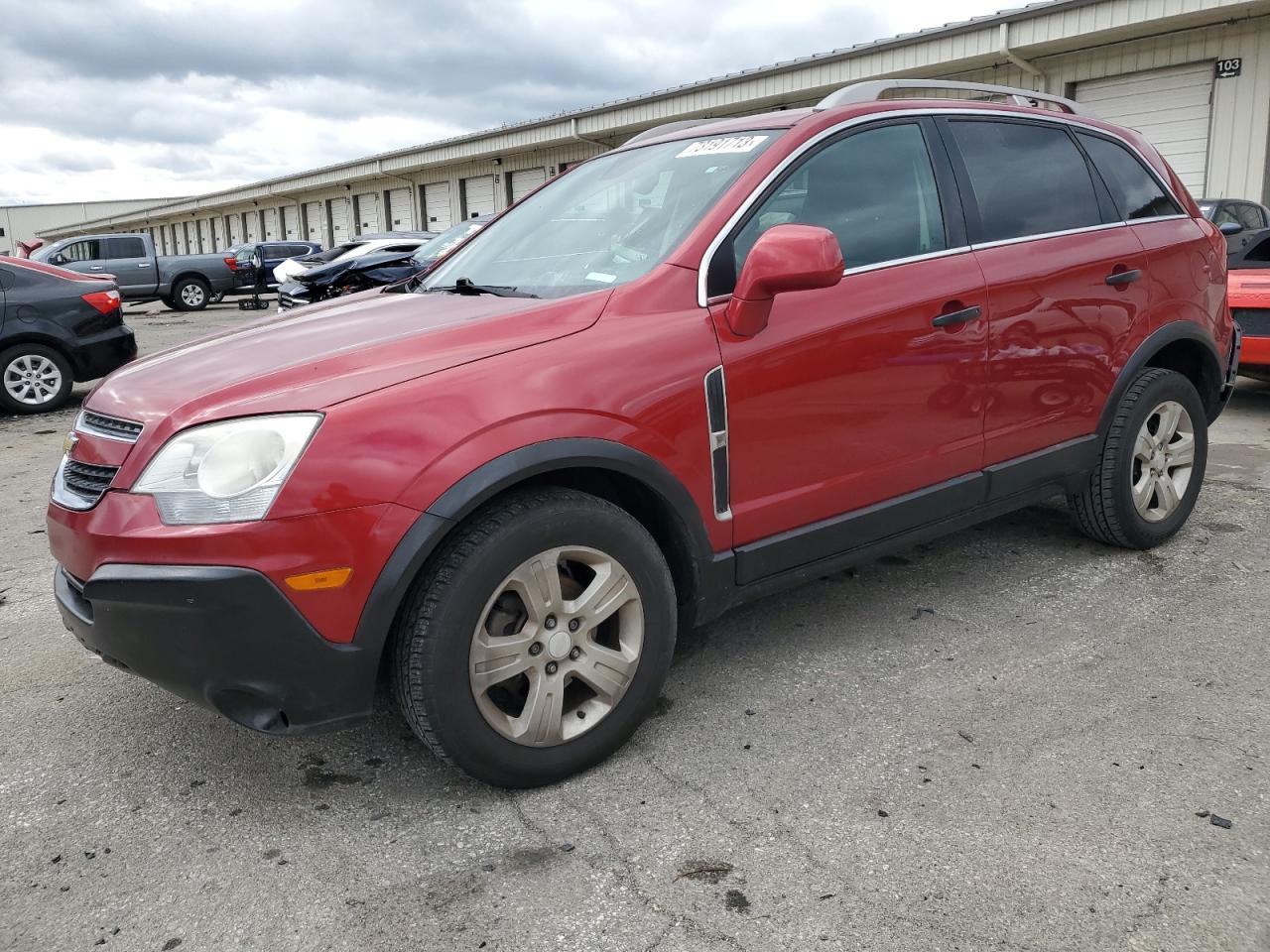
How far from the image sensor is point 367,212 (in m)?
34.2

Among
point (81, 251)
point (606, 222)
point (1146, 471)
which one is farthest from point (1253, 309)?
point (81, 251)

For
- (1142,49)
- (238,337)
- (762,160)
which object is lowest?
(238,337)

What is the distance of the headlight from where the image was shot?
7.07 feet

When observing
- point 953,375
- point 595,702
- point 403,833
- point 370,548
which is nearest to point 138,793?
point 403,833

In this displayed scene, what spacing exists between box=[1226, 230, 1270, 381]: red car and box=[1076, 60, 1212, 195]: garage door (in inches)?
Answer: 264

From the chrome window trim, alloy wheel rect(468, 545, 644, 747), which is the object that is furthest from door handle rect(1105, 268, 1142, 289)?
alloy wheel rect(468, 545, 644, 747)

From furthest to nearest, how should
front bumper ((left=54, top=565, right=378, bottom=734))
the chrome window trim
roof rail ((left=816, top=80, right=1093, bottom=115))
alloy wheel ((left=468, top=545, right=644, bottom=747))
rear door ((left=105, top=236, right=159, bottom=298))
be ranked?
rear door ((left=105, top=236, right=159, bottom=298))
roof rail ((left=816, top=80, right=1093, bottom=115))
the chrome window trim
alloy wheel ((left=468, top=545, right=644, bottom=747))
front bumper ((left=54, top=565, right=378, bottom=734))

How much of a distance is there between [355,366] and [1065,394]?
2542 millimetres

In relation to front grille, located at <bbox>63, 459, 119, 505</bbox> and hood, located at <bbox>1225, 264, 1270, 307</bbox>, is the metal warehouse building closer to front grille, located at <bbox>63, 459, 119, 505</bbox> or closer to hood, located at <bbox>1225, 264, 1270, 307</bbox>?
hood, located at <bbox>1225, 264, 1270, 307</bbox>

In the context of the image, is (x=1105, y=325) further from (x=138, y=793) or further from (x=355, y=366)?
(x=138, y=793)

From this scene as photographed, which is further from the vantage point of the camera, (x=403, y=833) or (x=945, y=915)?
(x=403, y=833)

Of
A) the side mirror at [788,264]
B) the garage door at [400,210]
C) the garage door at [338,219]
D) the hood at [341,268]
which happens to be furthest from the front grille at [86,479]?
the garage door at [338,219]

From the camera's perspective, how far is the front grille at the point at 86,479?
2.38 m

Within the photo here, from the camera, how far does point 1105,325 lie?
3.69m
